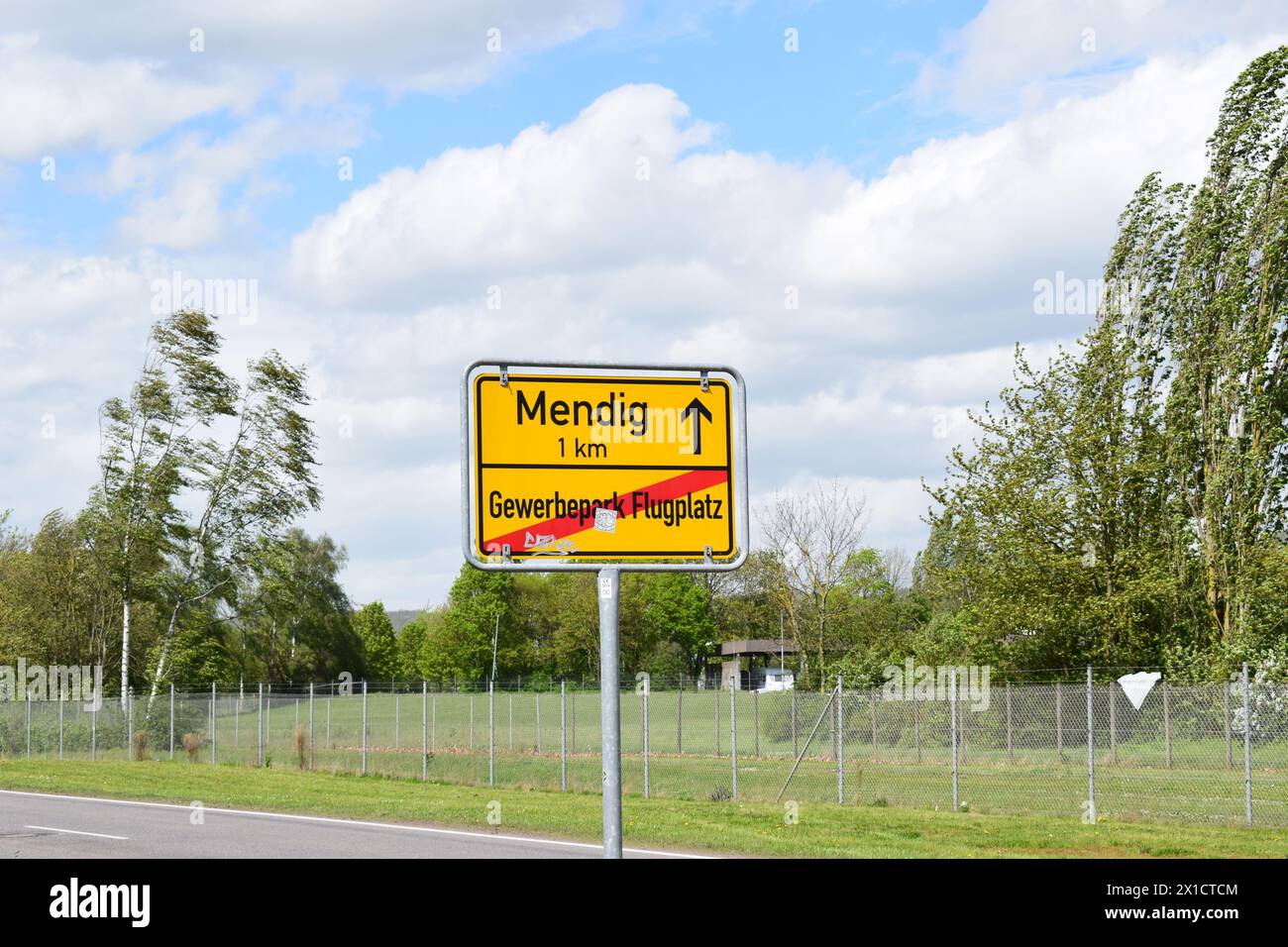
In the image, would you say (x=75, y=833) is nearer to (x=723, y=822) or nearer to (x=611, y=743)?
(x=723, y=822)

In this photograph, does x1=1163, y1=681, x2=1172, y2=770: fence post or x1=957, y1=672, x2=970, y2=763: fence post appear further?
x1=957, y1=672, x2=970, y2=763: fence post

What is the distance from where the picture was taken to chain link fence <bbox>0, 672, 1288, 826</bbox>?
2370cm

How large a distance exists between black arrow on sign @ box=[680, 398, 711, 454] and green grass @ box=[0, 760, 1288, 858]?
12640 millimetres

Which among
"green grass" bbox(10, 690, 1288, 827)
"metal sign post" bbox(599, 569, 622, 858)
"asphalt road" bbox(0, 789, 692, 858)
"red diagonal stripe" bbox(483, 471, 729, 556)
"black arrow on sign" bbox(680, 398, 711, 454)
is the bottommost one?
"green grass" bbox(10, 690, 1288, 827)

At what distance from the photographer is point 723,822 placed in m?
20.2

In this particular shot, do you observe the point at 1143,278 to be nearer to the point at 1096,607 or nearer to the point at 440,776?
the point at 1096,607

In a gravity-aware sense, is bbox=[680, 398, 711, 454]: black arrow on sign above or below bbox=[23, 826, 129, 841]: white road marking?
above

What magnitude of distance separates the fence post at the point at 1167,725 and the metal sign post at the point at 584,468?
2258 centimetres

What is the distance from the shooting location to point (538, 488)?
410 cm

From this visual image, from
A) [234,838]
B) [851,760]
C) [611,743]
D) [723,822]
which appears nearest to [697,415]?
[611,743]

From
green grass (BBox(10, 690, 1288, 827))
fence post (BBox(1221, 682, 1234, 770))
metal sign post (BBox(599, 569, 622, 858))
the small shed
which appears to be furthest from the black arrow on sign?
the small shed

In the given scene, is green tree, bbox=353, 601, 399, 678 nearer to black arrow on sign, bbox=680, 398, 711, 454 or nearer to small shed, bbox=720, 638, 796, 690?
small shed, bbox=720, 638, 796, 690

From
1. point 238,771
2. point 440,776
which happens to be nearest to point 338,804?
point 440,776
